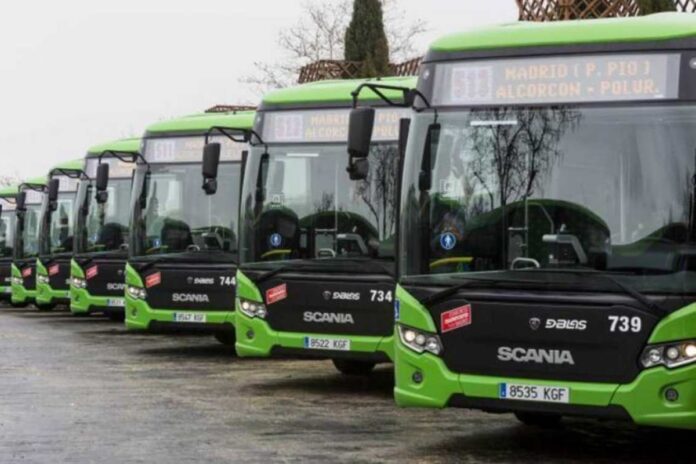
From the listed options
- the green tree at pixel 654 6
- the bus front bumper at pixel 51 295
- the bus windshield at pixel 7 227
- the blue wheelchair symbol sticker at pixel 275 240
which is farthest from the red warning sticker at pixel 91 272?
the bus windshield at pixel 7 227

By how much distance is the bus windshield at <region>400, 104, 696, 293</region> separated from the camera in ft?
31.9

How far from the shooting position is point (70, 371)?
56.4ft

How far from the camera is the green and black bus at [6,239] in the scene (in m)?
38.2

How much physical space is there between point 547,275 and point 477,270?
0.56m

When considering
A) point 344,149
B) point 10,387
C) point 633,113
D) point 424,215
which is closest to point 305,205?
point 344,149

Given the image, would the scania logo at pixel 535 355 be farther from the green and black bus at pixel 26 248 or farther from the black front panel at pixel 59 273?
the green and black bus at pixel 26 248

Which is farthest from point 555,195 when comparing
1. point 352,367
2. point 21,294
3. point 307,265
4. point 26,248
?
point 21,294

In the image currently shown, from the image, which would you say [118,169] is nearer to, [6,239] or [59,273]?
[59,273]

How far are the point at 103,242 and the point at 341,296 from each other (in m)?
11.6

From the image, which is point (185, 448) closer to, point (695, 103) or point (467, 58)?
point (467, 58)

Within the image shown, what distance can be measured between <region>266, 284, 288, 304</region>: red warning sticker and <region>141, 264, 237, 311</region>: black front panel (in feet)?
12.4

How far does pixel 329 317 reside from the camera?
14.3 m

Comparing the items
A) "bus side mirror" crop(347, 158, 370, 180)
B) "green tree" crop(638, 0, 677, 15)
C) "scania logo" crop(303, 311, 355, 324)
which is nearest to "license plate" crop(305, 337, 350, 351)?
"scania logo" crop(303, 311, 355, 324)

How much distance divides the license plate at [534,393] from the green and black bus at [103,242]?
1500 centimetres
